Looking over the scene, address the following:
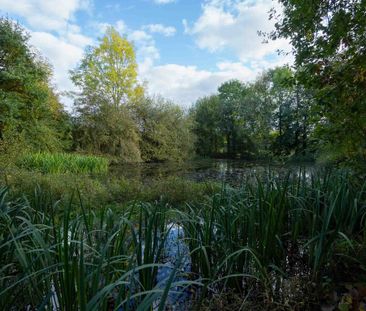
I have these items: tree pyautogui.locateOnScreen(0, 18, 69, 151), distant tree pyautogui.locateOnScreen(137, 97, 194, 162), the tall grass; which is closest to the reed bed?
the tall grass

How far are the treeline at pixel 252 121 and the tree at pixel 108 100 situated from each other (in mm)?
6453

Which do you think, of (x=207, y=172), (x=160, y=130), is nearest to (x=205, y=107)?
(x=160, y=130)

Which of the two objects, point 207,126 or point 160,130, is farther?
point 207,126

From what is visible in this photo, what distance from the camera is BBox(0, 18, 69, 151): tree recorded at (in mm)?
10430

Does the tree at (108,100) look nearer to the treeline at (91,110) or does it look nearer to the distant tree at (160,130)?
the treeline at (91,110)

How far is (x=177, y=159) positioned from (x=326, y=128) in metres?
16.0

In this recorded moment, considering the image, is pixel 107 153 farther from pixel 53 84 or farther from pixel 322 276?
pixel 322 276

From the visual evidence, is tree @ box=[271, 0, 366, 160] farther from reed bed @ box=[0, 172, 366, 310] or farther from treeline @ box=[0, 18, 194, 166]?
treeline @ box=[0, 18, 194, 166]

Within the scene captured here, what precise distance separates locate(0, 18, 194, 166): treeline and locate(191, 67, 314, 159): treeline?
463cm

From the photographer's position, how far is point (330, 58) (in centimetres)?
254

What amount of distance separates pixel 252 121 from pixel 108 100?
38.1ft

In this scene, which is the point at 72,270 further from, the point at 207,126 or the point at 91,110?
the point at 207,126

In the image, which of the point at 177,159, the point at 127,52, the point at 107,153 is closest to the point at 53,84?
the point at 107,153

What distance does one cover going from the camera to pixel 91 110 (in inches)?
602
